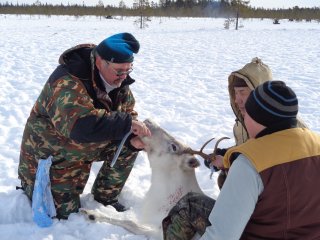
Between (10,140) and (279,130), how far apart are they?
152 inches

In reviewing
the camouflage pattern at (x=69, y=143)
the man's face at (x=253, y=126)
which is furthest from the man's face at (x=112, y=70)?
the man's face at (x=253, y=126)

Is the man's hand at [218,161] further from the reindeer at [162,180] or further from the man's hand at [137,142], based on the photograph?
the man's hand at [137,142]

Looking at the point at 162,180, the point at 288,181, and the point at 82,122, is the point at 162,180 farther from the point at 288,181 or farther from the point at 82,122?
the point at 288,181

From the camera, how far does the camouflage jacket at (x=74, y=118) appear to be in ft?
9.35

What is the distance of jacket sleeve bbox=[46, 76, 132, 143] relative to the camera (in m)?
2.82

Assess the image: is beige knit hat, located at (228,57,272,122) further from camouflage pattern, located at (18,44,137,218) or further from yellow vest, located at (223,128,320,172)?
yellow vest, located at (223,128,320,172)

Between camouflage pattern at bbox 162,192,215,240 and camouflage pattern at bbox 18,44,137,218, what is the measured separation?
753 millimetres

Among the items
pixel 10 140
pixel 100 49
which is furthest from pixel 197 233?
pixel 10 140

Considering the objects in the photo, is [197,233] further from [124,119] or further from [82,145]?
[82,145]

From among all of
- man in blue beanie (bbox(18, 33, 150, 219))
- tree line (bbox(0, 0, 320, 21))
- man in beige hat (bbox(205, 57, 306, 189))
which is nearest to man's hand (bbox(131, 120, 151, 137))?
man in blue beanie (bbox(18, 33, 150, 219))

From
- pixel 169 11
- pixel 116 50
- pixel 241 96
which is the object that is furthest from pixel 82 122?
pixel 169 11

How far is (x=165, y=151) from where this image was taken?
3.07 metres

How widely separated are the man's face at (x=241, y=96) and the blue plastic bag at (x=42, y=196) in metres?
1.50

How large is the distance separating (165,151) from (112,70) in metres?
0.72
